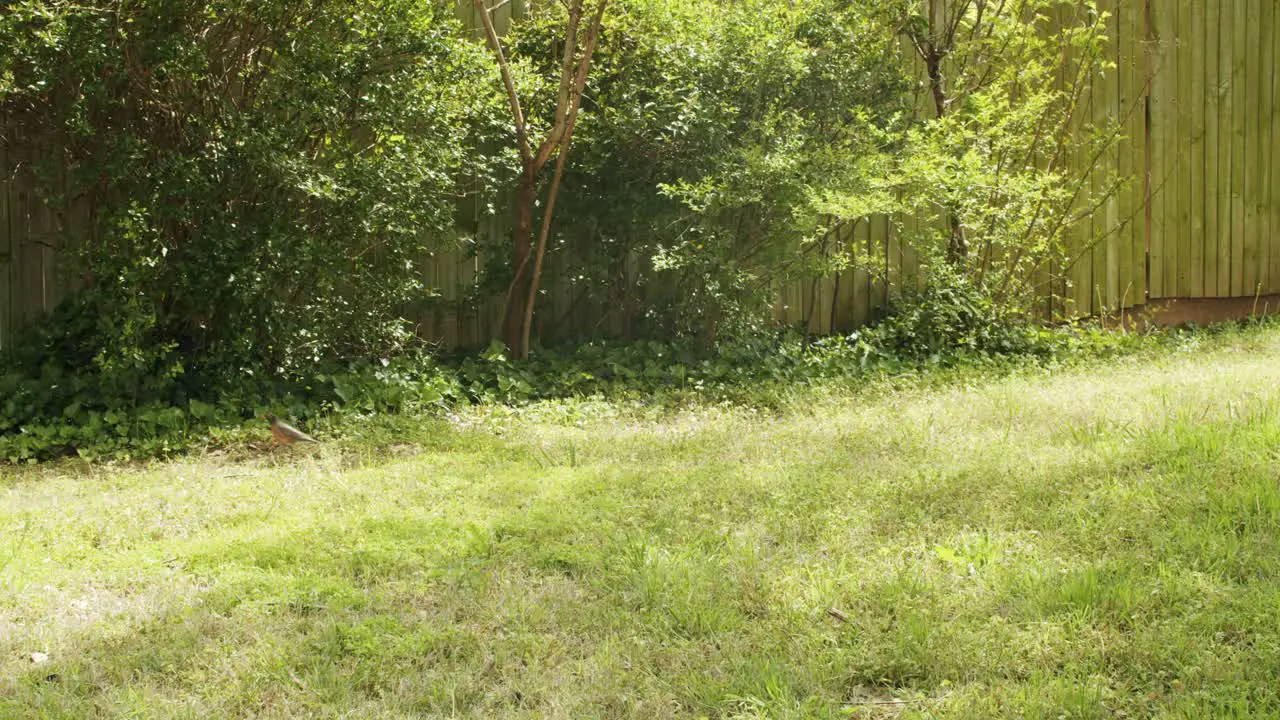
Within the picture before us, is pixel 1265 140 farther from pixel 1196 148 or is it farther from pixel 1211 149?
pixel 1196 148

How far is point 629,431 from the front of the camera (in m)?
5.37

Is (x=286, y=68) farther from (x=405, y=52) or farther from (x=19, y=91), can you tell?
(x=19, y=91)

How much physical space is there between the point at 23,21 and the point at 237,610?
11.5 ft

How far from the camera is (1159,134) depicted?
9.35 metres

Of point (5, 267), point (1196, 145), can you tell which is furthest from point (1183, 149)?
point (5, 267)

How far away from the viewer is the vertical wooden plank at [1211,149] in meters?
9.56

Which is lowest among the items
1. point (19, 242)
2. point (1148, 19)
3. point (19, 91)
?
point (19, 242)

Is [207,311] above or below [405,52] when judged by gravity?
below

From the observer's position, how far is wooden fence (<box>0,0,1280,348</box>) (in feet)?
27.3

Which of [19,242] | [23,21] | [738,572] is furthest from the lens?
[19,242]

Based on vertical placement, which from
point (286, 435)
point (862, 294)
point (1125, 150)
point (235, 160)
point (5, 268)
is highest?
point (1125, 150)

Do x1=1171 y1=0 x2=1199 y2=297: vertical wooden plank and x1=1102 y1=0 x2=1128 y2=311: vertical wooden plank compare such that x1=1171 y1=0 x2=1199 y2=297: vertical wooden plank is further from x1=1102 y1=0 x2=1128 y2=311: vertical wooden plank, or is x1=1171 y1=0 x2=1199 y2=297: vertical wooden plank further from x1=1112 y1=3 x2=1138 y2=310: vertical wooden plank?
x1=1102 y1=0 x2=1128 y2=311: vertical wooden plank

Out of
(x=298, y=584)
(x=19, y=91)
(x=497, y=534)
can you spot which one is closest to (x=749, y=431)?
(x=497, y=534)

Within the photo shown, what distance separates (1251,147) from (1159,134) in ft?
4.25
